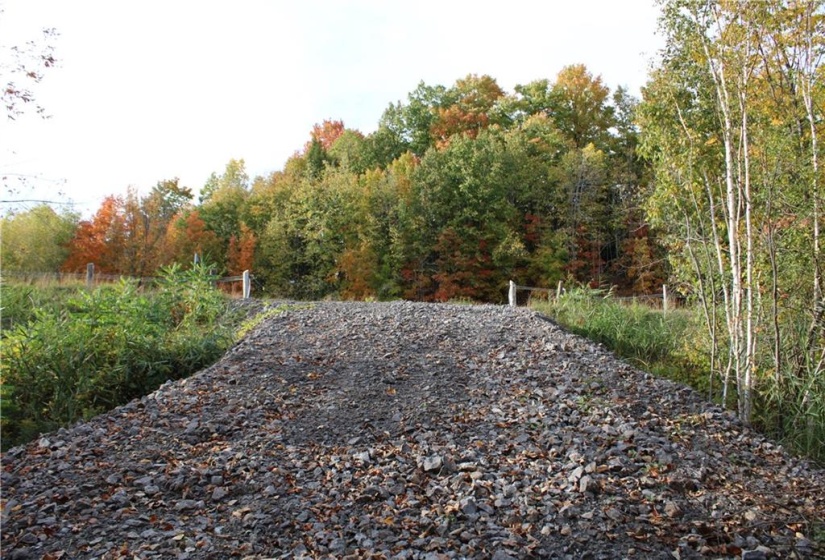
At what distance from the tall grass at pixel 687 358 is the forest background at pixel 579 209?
0.04 metres

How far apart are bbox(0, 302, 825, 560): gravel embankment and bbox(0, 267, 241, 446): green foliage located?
54 cm

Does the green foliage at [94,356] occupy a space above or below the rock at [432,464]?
above

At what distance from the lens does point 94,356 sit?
5.64m

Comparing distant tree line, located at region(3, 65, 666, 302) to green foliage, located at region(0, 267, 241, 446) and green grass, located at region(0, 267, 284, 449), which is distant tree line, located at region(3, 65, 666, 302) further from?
green foliage, located at region(0, 267, 241, 446)

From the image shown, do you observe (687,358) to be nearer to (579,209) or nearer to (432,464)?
(432,464)

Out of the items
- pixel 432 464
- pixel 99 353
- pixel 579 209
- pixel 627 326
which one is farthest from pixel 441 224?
pixel 432 464

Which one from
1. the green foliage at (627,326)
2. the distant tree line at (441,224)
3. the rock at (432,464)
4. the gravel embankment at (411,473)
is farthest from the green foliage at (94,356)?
the distant tree line at (441,224)

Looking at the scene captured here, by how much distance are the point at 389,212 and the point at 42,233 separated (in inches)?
394

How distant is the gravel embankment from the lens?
2.98 meters

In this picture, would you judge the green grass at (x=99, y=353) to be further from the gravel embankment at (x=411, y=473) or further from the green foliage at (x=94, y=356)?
the gravel embankment at (x=411, y=473)

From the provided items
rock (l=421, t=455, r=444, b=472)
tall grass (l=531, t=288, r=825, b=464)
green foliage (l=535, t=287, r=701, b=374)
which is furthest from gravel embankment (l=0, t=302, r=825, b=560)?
green foliage (l=535, t=287, r=701, b=374)

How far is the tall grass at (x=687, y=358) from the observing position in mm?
4871

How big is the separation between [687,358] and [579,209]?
47.3 ft

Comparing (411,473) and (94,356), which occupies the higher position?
(94,356)
